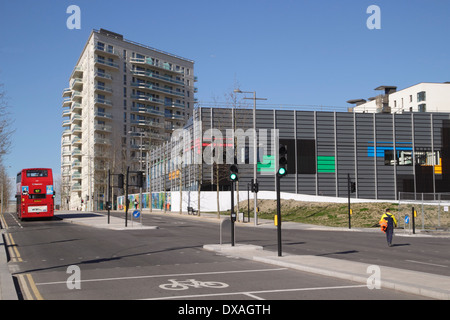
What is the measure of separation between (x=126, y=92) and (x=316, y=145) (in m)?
56.7

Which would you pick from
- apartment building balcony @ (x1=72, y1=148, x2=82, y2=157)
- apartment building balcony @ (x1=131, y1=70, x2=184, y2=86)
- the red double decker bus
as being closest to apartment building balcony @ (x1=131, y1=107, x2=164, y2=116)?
apartment building balcony @ (x1=131, y1=70, x2=184, y2=86)

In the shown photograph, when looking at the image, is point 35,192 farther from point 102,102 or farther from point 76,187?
point 76,187

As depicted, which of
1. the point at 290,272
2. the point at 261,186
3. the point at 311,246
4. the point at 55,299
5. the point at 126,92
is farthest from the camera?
the point at 126,92

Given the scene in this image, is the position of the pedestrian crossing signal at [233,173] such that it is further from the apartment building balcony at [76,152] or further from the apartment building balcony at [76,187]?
the apartment building balcony at [76,152]

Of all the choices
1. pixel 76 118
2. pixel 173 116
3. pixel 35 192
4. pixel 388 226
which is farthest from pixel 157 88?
pixel 388 226

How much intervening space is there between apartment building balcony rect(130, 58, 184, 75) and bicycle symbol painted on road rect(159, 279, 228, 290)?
3977 inches

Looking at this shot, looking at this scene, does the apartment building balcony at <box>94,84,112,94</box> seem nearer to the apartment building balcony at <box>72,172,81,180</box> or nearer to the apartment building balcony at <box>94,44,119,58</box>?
the apartment building balcony at <box>94,44,119,58</box>

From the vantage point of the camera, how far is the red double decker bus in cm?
4019

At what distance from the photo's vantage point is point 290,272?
42.0 feet

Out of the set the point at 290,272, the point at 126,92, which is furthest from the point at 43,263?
the point at 126,92

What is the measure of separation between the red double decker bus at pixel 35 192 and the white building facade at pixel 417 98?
59.7 m

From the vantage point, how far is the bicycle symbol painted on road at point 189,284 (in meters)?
10.3
